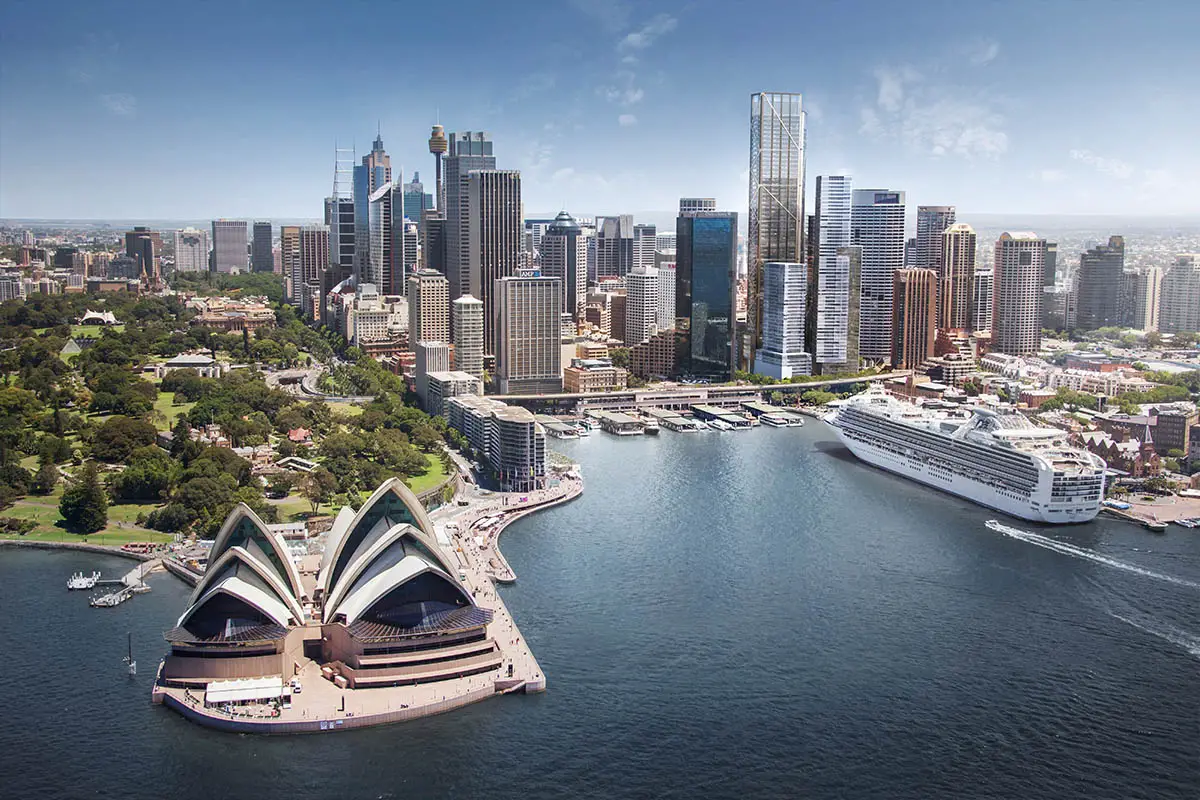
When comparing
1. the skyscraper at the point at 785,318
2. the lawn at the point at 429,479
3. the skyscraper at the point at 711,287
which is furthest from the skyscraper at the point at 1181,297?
the lawn at the point at 429,479

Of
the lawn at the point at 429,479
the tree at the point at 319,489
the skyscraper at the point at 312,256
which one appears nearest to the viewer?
the tree at the point at 319,489

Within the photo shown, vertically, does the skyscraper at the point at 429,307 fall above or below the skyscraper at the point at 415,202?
below

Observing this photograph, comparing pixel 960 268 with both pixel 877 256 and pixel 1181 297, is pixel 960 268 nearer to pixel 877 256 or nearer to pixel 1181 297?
pixel 877 256

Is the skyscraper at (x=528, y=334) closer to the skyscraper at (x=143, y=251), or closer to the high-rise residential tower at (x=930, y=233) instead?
the high-rise residential tower at (x=930, y=233)

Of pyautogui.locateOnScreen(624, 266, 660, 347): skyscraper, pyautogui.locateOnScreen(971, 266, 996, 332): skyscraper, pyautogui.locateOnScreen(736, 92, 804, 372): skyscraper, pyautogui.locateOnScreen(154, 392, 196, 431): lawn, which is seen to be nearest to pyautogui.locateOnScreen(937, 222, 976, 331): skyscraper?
pyautogui.locateOnScreen(971, 266, 996, 332): skyscraper

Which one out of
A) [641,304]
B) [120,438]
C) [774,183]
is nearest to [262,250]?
[641,304]

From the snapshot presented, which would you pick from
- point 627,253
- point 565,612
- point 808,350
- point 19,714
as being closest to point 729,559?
point 565,612

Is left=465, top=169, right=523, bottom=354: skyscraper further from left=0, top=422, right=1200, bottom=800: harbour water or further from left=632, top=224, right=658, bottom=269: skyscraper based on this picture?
left=632, top=224, right=658, bottom=269: skyscraper
